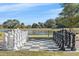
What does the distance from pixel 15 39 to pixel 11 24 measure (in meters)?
0.18

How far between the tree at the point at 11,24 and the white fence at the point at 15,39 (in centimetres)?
6

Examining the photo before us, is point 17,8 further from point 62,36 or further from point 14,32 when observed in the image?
point 62,36

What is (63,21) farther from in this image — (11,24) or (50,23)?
(11,24)

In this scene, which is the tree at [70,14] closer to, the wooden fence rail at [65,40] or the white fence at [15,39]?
the wooden fence rail at [65,40]

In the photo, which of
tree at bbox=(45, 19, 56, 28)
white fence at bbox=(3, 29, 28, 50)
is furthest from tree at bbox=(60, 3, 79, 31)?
white fence at bbox=(3, 29, 28, 50)

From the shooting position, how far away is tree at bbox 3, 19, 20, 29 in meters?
4.93

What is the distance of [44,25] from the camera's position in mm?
4961

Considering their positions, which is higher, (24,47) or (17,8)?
(17,8)

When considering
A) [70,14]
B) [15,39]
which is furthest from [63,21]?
[15,39]

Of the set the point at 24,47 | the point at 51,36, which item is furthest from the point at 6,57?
the point at 51,36

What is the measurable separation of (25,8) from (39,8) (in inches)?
6.3

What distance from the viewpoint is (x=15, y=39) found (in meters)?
4.98

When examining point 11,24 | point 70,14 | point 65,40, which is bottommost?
point 65,40

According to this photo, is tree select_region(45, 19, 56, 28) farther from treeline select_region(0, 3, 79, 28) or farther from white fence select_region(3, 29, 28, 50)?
white fence select_region(3, 29, 28, 50)
